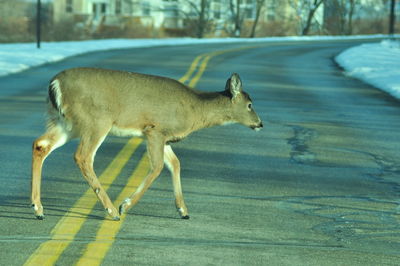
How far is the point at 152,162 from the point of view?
27.9 ft

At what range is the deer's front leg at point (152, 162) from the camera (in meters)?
8.49

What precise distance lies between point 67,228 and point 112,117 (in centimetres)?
104

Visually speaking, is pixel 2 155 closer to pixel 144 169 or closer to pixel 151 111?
pixel 144 169

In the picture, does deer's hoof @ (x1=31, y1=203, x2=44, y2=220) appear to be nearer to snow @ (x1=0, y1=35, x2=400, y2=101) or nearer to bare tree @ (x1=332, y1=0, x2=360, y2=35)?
snow @ (x1=0, y1=35, x2=400, y2=101)

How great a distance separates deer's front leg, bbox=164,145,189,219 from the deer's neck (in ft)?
1.23

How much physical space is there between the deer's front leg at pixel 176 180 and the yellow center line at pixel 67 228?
30.2 inches

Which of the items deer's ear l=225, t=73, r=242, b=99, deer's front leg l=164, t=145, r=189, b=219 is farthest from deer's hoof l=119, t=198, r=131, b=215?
deer's ear l=225, t=73, r=242, b=99

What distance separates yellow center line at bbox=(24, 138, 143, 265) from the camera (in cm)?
704

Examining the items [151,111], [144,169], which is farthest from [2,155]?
[151,111]

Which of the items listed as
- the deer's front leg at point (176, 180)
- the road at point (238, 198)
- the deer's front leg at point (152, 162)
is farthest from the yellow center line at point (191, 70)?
the deer's front leg at point (152, 162)

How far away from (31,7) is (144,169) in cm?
9622

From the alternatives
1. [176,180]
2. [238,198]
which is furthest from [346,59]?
[176,180]

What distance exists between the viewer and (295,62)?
35188mm

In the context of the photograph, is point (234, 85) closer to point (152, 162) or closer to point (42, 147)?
point (152, 162)
